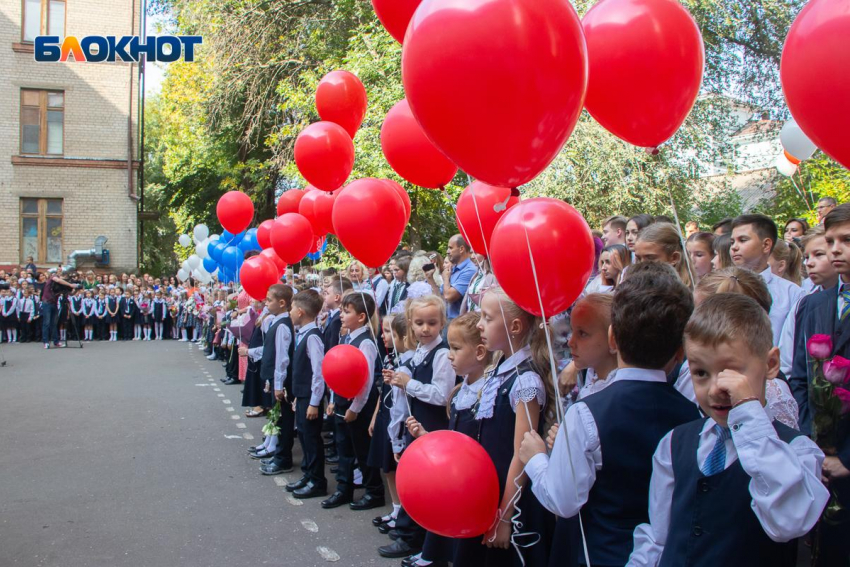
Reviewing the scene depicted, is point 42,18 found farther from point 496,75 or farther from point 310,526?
point 496,75

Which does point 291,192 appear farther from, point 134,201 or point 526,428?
point 134,201

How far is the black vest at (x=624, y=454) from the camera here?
87.7 inches

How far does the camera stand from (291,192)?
8.43 meters

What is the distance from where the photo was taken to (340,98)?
248 inches

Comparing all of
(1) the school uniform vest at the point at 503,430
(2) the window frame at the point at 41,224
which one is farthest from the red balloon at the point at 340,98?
(2) the window frame at the point at 41,224

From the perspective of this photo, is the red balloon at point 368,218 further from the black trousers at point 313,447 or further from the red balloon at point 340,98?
the black trousers at point 313,447

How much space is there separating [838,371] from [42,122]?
2784 cm

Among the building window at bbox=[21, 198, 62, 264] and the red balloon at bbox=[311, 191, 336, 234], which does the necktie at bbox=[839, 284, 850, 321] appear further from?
the building window at bbox=[21, 198, 62, 264]

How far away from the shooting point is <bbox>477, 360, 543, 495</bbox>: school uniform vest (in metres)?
3.24

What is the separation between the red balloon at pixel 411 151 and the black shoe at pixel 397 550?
237 centimetres

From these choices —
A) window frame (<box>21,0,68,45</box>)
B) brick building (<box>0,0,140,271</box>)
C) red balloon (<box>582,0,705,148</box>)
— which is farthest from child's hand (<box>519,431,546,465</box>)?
window frame (<box>21,0,68,45</box>)

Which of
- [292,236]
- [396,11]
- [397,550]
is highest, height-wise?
[396,11]

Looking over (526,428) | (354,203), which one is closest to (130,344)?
(354,203)

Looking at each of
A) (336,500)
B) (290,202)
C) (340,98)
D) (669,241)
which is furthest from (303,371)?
(669,241)
